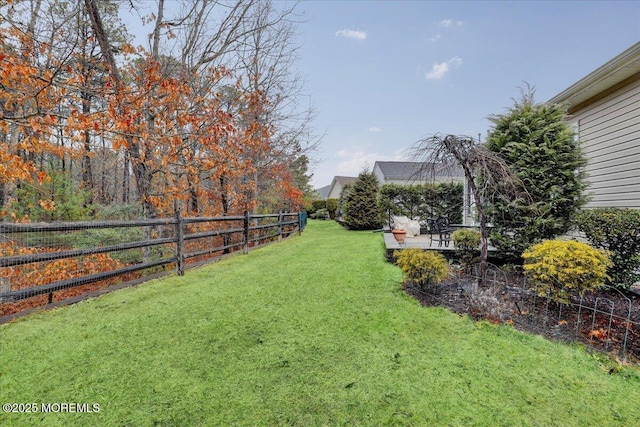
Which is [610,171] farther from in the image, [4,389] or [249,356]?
[4,389]

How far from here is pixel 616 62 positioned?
4.71 m

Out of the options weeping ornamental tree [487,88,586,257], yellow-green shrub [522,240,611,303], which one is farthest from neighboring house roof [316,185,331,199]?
yellow-green shrub [522,240,611,303]

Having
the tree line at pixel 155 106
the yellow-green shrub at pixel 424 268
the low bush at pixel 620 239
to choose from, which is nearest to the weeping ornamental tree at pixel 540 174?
the low bush at pixel 620 239

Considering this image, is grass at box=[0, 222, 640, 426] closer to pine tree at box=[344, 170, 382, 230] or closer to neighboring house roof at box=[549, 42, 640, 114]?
neighboring house roof at box=[549, 42, 640, 114]

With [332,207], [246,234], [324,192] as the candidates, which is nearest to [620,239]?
[246,234]

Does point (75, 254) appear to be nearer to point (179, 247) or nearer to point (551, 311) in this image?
point (179, 247)

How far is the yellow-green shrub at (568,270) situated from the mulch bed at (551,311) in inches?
5.6

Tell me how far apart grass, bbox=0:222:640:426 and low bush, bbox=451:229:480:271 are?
221cm

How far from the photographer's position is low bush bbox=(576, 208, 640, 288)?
3.83 metres

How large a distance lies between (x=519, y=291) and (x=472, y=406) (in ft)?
8.12

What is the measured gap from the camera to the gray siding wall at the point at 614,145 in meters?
5.08

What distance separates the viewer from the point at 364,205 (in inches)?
552

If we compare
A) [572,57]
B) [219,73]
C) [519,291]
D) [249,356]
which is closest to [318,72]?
[219,73]

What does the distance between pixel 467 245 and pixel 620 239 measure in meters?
1.94
